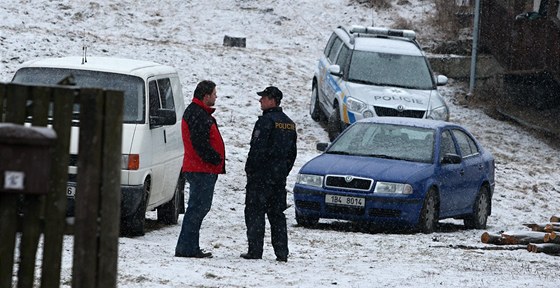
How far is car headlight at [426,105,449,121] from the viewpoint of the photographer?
71.5ft

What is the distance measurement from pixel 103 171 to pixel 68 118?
Result: 0.29 meters

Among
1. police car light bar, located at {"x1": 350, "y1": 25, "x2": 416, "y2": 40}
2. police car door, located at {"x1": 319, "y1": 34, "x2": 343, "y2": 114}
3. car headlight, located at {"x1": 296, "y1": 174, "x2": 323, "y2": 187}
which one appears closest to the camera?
car headlight, located at {"x1": 296, "y1": 174, "x2": 323, "y2": 187}

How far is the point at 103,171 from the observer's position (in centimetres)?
602

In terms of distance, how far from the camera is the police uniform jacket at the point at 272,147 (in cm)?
1148

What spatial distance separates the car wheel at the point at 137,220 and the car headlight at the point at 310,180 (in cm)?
255

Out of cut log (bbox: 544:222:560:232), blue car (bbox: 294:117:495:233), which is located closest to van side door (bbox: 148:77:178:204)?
blue car (bbox: 294:117:495:233)

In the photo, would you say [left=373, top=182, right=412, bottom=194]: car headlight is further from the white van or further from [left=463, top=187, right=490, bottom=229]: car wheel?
the white van

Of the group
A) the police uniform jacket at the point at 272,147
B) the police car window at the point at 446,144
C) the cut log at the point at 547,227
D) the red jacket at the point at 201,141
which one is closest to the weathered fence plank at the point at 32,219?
the red jacket at the point at 201,141

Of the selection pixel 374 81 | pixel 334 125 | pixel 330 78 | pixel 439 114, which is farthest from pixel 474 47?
pixel 334 125

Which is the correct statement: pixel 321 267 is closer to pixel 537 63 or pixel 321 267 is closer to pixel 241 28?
pixel 537 63

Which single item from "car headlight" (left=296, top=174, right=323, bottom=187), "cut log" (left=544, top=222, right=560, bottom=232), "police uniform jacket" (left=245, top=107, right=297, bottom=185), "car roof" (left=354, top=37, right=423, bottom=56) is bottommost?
"cut log" (left=544, top=222, right=560, bottom=232)

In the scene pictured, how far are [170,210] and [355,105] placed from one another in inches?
292

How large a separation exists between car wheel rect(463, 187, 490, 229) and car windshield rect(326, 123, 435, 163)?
1122mm

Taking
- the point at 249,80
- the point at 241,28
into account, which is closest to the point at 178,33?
the point at 241,28
